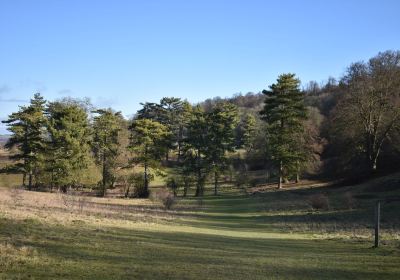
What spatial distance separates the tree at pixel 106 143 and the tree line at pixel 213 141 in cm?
13

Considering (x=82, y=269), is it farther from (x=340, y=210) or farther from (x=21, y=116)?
(x=21, y=116)

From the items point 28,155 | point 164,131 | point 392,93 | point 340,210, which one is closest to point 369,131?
Answer: point 392,93

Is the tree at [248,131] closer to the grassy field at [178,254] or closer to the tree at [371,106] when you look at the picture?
the tree at [371,106]

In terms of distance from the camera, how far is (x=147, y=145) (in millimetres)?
60219

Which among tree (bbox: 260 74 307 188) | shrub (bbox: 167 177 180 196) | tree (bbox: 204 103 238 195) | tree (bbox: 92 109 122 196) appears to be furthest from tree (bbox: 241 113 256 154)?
tree (bbox: 92 109 122 196)

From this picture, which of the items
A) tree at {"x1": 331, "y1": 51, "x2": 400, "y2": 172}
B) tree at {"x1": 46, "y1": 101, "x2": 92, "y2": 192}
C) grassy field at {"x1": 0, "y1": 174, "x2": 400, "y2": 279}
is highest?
tree at {"x1": 331, "y1": 51, "x2": 400, "y2": 172}

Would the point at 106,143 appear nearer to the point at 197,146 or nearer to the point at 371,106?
the point at 197,146

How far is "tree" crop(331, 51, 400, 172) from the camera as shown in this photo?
5028 cm

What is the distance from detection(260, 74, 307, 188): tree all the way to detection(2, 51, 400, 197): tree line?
118 mm

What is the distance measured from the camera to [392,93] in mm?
51938

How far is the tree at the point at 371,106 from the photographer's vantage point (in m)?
50.3

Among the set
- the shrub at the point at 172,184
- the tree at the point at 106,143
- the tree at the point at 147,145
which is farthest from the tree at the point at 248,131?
the tree at the point at 106,143

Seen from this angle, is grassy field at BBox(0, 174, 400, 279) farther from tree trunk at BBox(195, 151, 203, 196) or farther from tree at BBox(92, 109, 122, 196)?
tree at BBox(92, 109, 122, 196)

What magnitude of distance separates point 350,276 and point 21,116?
2091 inches
